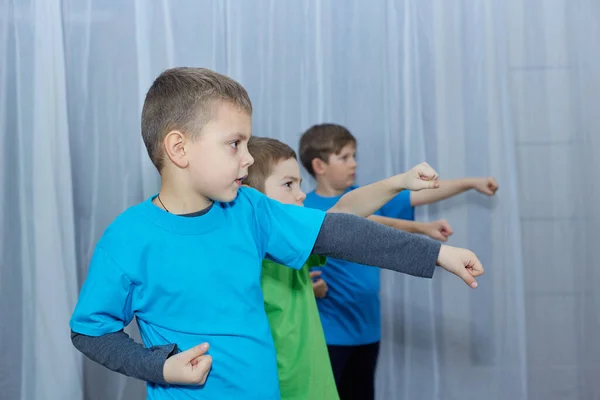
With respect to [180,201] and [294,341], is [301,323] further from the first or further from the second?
[180,201]

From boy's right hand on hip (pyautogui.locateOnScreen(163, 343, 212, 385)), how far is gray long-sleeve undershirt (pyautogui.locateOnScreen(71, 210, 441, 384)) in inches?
0.6

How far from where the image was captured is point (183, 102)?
108cm

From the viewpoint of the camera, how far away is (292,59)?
6.74ft

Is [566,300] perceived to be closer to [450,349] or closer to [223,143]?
[450,349]

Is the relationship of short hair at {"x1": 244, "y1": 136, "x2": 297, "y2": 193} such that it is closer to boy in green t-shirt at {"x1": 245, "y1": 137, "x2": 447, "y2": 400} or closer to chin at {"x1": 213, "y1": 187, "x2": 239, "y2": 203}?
boy in green t-shirt at {"x1": 245, "y1": 137, "x2": 447, "y2": 400}

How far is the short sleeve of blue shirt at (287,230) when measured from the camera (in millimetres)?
1084

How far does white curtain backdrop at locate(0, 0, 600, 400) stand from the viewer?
1979 millimetres

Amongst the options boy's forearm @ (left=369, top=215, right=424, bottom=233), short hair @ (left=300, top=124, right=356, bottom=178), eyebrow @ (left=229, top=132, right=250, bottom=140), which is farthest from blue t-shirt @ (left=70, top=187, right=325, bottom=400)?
short hair @ (left=300, top=124, right=356, bottom=178)

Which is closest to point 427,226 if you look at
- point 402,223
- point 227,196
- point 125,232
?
point 402,223

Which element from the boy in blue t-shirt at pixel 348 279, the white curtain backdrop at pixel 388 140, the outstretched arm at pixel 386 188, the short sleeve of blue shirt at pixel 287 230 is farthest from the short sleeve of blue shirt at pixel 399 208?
the short sleeve of blue shirt at pixel 287 230

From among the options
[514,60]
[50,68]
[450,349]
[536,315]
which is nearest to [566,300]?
[536,315]

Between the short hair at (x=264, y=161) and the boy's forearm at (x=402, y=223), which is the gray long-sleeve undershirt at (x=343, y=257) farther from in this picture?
the boy's forearm at (x=402, y=223)

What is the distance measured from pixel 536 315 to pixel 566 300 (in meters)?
0.10

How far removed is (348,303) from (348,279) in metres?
0.07
